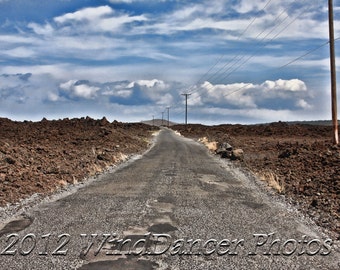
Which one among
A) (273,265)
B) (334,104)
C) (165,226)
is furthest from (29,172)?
(334,104)

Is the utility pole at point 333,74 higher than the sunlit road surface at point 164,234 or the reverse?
higher

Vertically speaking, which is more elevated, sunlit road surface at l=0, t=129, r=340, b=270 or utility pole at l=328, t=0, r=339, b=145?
utility pole at l=328, t=0, r=339, b=145

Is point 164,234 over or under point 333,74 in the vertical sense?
under

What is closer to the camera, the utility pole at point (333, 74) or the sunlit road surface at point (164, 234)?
the sunlit road surface at point (164, 234)

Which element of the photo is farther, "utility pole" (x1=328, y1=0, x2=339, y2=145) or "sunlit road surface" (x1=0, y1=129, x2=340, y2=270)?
"utility pole" (x1=328, y1=0, x2=339, y2=145)

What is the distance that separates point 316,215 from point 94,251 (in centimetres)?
619

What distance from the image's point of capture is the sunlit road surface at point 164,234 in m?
7.00

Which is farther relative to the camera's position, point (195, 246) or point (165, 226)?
point (165, 226)

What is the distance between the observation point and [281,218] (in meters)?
10.3

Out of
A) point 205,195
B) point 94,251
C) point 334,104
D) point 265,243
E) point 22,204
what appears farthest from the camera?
point 334,104

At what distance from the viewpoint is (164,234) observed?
8.52 meters

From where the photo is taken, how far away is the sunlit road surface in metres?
7.00

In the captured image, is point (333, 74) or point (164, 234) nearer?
point (164, 234)

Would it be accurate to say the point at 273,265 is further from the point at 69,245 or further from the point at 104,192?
the point at 104,192
